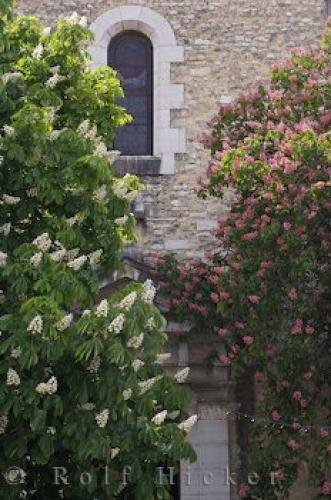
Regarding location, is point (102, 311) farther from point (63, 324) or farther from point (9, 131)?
point (9, 131)

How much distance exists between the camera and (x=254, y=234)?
8.43 m

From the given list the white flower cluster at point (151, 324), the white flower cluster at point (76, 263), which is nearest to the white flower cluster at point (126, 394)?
the white flower cluster at point (151, 324)

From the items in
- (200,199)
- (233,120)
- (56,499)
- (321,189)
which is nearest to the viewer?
(56,499)

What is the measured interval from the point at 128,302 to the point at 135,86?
20.0 feet

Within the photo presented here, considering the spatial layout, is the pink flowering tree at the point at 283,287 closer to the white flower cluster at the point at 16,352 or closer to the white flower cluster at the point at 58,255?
the white flower cluster at the point at 58,255

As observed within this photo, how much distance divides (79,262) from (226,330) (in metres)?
2.76

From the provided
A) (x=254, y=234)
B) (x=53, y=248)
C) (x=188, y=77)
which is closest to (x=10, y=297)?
(x=53, y=248)

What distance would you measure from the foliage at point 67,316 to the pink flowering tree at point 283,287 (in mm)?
1634

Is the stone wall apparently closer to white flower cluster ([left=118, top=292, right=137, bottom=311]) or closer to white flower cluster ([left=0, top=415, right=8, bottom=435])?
white flower cluster ([left=118, top=292, right=137, bottom=311])

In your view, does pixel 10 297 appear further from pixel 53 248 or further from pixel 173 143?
pixel 173 143

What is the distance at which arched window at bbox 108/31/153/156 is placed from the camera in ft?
37.7

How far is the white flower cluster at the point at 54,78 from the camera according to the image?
23.1 ft

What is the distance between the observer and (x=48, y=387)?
600 centimetres

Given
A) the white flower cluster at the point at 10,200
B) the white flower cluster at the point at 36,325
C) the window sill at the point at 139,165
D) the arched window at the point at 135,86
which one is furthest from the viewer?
the arched window at the point at 135,86
